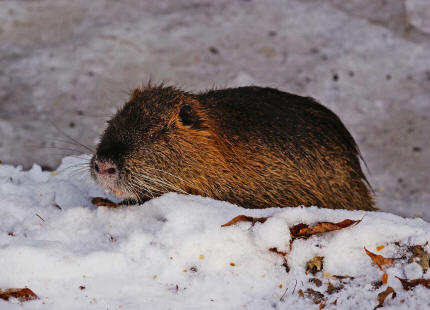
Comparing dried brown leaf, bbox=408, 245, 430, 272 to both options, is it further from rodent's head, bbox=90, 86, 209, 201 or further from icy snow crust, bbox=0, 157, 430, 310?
rodent's head, bbox=90, 86, 209, 201

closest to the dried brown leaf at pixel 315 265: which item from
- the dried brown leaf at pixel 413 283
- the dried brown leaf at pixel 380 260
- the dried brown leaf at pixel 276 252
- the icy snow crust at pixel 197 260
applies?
the icy snow crust at pixel 197 260

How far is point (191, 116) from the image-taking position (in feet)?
11.7

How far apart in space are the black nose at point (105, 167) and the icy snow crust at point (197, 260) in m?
0.34

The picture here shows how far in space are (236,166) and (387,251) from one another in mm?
1114

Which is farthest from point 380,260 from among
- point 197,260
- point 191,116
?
point 191,116

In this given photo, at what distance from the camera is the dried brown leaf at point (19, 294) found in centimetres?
266

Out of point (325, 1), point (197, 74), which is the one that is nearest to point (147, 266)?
point (197, 74)

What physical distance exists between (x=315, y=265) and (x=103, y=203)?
1.42m

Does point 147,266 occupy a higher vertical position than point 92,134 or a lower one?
higher

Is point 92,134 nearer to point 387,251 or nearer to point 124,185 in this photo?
point 124,185

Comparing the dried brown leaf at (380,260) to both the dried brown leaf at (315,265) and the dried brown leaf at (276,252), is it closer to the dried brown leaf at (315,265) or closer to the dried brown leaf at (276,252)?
the dried brown leaf at (315,265)

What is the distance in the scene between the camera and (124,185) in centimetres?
336

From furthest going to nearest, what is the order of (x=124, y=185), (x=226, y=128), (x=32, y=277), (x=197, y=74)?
(x=197, y=74) < (x=226, y=128) < (x=124, y=185) < (x=32, y=277)

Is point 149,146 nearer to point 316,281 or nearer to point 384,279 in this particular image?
point 316,281
